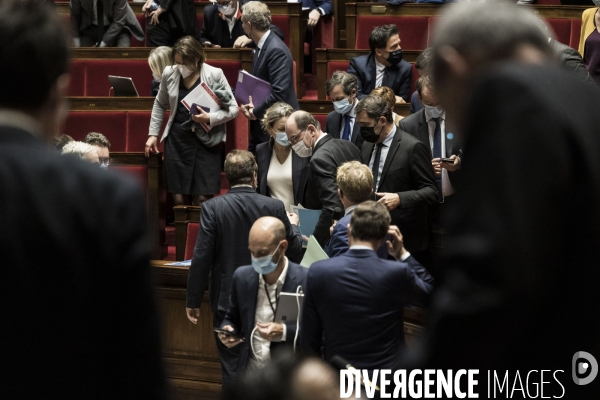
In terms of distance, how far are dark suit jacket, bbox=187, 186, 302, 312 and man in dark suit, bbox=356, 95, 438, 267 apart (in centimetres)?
47

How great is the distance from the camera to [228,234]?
3820 mm

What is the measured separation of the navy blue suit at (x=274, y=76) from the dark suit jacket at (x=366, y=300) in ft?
7.94

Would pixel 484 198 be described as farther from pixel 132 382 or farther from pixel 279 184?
pixel 279 184

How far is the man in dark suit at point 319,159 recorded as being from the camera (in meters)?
3.94

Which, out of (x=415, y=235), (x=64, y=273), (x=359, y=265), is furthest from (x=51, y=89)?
(x=415, y=235)

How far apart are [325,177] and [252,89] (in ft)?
4.33

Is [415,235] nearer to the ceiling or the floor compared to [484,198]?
nearer to the floor

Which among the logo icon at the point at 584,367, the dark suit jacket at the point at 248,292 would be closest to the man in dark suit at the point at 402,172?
the dark suit jacket at the point at 248,292

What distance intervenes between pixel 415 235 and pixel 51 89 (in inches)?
127

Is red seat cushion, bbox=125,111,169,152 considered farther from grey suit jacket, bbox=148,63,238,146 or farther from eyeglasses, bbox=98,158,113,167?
eyeglasses, bbox=98,158,113,167

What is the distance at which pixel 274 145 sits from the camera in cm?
450

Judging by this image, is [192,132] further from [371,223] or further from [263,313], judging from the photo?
[371,223]

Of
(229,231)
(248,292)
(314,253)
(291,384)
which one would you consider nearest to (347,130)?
(229,231)

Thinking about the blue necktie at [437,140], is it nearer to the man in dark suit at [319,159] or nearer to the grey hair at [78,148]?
the man in dark suit at [319,159]
